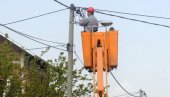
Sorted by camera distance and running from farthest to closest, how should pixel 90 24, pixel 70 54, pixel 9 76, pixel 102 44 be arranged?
pixel 9 76 < pixel 70 54 < pixel 90 24 < pixel 102 44

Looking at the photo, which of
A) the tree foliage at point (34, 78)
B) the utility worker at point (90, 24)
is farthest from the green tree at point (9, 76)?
the utility worker at point (90, 24)

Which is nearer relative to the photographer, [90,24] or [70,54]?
[90,24]

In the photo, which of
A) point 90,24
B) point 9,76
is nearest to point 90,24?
point 90,24

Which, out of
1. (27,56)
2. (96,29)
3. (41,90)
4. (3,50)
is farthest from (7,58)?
(96,29)

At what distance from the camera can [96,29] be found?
10.1 m

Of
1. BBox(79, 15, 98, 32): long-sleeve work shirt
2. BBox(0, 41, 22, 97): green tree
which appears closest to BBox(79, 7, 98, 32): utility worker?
BBox(79, 15, 98, 32): long-sleeve work shirt

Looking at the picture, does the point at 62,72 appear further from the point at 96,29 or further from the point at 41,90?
the point at 96,29

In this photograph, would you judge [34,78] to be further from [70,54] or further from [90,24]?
[90,24]

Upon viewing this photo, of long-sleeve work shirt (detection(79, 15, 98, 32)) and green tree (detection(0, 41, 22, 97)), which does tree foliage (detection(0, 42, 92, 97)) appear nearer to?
green tree (detection(0, 41, 22, 97))

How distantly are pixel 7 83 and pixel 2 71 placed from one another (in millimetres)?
710

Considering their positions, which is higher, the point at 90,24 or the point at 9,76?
the point at 90,24

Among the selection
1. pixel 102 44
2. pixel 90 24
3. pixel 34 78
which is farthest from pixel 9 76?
pixel 102 44

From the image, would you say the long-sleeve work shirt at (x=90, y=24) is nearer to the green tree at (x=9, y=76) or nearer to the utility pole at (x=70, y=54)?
the utility pole at (x=70, y=54)

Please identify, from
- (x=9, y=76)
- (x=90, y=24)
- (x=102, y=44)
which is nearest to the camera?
(x=102, y=44)
